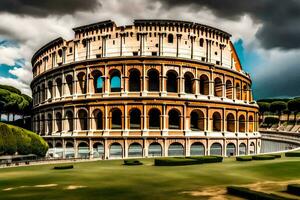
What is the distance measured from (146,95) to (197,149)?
360 inches

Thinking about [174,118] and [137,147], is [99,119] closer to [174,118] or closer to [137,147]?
[137,147]

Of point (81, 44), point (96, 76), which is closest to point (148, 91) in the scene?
point (96, 76)

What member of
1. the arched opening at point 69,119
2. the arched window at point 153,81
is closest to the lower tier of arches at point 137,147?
the arched opening at point 69,119

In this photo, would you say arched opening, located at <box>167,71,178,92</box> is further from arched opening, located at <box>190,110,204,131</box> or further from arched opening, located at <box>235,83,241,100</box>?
arched opening, located at <box>235,83,241,100</box>

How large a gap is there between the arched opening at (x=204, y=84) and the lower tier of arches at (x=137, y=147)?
642cm

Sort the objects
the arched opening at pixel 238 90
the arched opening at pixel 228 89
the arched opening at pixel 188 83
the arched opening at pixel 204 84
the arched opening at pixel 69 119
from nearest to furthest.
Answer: the arched opening at pixel 188 83 < the arched opening at pixel 204 84 < the arched opening at pixel 69 119 < the arched opening at pixel 228 89 < the arched opening at pixel 238 90

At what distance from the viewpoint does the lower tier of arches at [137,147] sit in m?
36.8

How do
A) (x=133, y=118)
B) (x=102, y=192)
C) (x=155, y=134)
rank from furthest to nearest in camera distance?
(x=133, y=118)
(x=155, y=134)
(x=102, y=192)

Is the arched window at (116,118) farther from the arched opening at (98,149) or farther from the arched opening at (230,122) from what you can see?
the arched opening at (230,122)

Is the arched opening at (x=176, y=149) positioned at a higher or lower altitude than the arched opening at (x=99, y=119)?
lower

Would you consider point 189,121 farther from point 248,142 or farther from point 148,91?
point 248,142

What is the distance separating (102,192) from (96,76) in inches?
1113

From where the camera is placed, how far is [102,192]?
13.7m

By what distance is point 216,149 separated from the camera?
39.6 meters
